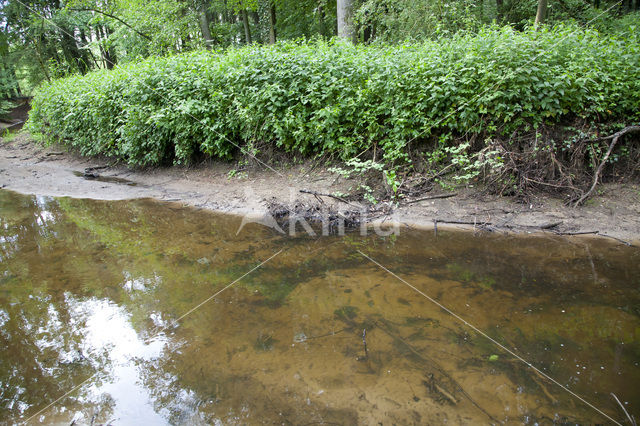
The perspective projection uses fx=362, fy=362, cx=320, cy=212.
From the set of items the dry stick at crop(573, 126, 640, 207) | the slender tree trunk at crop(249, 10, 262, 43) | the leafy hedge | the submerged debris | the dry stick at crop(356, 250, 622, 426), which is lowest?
the submerged debris

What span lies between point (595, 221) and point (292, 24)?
16870 millimetres

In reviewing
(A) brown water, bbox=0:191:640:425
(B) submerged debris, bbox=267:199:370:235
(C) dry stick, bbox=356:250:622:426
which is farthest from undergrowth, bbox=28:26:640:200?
(C) dry stick, bbox=356:250:622:426

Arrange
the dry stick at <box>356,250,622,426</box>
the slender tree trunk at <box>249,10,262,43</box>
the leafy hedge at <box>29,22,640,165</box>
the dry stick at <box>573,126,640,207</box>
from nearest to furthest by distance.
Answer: the dry stick at <box>356,250,622,426</box>, the dry stick at <box>573,126,640,207</box>, the leafy hedge at <box>29,22,640,165</box>, the slender tree trunk at <box>249,10,262,43</box>

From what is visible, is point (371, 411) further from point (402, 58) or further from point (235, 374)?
point (402, 58)

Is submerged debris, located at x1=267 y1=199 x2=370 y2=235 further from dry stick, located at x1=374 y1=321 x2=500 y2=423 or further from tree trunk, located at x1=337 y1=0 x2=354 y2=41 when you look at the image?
tree trunk, located at x1=337 y1=0 x2=354 y2=41

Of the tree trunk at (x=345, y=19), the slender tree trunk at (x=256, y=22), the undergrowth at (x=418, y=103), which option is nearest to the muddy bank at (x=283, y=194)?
the undergrowth at (x=418, y=103)

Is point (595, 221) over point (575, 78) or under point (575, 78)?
under

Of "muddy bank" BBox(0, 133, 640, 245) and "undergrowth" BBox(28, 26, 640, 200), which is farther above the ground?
"undergrowth" BBox(28, 26, 640, 200)

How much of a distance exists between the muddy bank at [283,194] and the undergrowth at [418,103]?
1.37ft

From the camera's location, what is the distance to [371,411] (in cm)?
231

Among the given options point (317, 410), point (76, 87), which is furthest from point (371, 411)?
point (76, 87)

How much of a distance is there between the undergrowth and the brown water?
169 cm

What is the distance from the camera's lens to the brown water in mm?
2391

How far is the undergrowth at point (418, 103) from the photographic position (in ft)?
17.7
